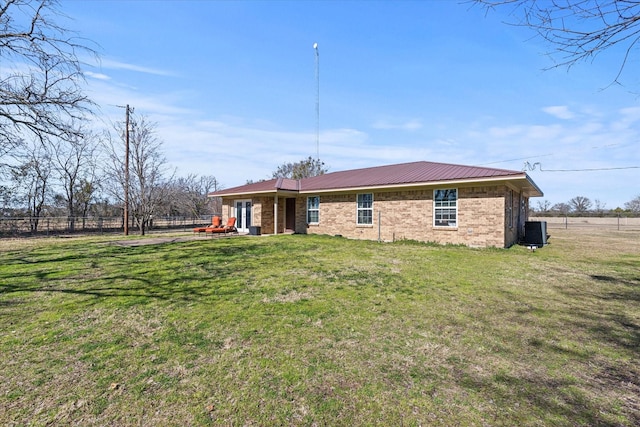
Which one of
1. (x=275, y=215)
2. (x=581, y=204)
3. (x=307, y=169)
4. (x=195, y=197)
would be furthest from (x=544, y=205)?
(x=195, y=197)

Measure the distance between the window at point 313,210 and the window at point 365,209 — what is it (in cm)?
279

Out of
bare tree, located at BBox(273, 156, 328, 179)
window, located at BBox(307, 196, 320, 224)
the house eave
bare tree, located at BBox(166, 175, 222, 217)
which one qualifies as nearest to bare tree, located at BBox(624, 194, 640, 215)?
bare tree, located at BBox(273, 156, 328, 179)

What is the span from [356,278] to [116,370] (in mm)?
4959

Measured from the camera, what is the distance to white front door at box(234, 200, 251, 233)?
64.4 feet

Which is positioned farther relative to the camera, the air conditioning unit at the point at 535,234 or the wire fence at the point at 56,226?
the wire fence at the point at 56,226

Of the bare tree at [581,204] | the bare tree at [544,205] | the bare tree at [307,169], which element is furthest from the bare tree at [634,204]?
the bare tree at [307,169]

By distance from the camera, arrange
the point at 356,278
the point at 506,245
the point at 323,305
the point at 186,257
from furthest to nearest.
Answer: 1. the point at 506,245
2. the point at 186,257
3. the point at 356,278
4. the point at 323,305

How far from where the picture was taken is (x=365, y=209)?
51.4 feet

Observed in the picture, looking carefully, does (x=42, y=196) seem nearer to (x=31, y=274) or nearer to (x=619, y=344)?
(x=31, y=274)

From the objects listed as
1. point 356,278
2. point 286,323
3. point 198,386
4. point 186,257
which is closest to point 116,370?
point 198,386

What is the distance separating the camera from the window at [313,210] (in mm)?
17688

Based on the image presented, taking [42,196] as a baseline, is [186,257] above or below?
below

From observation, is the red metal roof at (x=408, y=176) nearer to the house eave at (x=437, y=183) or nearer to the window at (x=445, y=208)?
the house eave at (x=437, y=183)

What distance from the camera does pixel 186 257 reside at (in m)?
9.46
